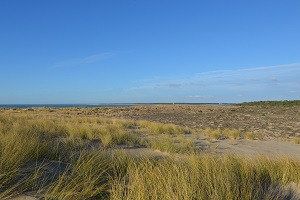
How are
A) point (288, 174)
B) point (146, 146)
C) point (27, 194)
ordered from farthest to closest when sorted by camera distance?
1. point (146, 146)
2. point (288, 174)
3. point (27, 194)

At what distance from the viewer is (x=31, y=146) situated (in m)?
5.29

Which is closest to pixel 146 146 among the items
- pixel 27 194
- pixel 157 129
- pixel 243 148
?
pixel 243 148

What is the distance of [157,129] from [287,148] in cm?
628

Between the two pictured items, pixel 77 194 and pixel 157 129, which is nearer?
pixel 77 194

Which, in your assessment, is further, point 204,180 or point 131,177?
point 131,177

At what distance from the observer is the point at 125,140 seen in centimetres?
1053

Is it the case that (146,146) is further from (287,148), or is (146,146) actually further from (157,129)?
(287,148)

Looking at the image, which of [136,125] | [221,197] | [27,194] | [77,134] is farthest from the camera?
[136,125]

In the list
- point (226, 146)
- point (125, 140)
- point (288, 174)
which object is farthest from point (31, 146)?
point (226, 146)

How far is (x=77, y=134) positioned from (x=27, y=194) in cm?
778

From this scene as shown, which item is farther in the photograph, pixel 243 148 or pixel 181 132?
pixel 181 132

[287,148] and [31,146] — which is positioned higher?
[31,146]

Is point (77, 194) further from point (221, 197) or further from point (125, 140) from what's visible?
point (125, 140)

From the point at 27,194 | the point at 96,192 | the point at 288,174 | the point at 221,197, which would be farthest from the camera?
the point at 288,174
